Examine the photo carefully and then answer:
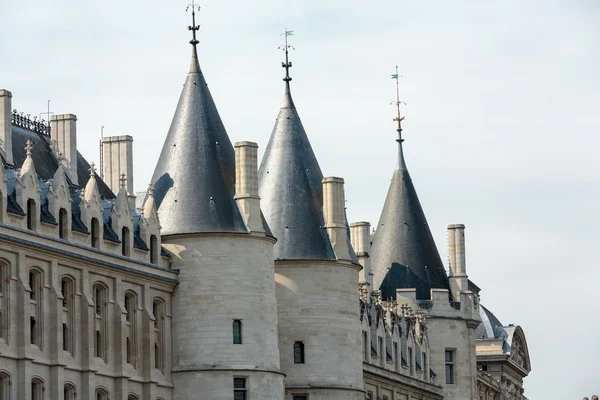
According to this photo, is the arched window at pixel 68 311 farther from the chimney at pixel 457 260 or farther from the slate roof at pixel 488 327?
the slate roof at pixel 488 327

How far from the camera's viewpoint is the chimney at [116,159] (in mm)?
79375

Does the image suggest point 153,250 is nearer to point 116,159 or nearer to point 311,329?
point 116,159

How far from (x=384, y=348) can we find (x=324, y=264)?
13378mm

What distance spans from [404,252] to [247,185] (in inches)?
905

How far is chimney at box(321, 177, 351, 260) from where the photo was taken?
8100cm

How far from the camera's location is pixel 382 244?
323 feet

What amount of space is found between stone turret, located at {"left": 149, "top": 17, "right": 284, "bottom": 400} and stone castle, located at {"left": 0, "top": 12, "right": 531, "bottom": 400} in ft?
0.16

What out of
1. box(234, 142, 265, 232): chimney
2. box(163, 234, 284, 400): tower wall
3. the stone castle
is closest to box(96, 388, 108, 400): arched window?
the stone castle

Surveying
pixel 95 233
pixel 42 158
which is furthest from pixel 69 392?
pixel 42 158

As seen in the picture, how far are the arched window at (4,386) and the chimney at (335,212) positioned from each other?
1835 cm

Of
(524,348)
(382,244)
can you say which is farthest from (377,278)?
(524,348)

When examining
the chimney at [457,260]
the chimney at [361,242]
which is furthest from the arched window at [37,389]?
the chimney at [457,260]

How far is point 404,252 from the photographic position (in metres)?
97.9

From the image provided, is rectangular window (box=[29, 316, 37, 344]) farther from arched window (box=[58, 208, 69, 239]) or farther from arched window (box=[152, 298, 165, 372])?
arched window (box=[152, 298, 165, 372])
